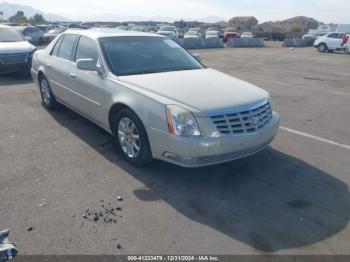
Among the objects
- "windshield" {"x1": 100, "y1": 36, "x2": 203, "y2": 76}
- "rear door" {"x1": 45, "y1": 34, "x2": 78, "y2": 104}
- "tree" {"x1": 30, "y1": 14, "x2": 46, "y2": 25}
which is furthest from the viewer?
"tree" {"x1": 30, "y1": 14, "x2": 46, "y2": 25}

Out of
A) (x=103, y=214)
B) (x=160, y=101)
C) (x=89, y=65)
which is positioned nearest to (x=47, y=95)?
(x=89, y=65)

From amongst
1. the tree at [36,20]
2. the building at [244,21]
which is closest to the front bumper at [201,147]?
the tree at [36,20]

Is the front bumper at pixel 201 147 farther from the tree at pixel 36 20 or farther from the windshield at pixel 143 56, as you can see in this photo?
the tree at pixel 36 20

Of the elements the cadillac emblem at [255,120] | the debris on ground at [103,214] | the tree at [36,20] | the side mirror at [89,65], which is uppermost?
the side mirror at [89,65]

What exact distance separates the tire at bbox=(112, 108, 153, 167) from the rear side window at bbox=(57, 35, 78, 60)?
75.5 inches

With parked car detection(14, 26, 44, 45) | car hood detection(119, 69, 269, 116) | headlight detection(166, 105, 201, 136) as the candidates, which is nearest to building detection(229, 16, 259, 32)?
parked car detection(14, 26, 44, 45)

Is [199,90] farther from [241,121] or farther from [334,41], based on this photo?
[334,41]

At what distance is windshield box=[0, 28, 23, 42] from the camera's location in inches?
444

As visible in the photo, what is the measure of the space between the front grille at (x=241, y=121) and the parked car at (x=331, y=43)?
25.7 metres

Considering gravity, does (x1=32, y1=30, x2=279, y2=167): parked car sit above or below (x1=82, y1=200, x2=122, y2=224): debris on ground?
above

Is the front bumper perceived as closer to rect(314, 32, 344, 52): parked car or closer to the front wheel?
the front wheel

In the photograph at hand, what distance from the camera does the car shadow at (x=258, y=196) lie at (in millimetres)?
3222

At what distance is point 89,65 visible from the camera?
470 centimetres

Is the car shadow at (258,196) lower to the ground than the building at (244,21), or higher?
higher
